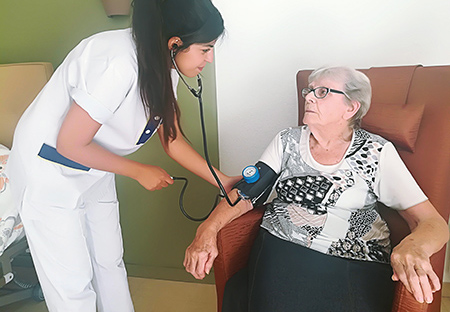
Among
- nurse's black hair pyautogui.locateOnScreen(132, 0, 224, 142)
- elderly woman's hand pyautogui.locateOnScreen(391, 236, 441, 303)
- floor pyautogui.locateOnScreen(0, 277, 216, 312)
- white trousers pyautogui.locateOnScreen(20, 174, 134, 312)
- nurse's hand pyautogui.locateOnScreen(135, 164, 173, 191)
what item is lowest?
floor pyautogui.locateOnScreen(0, 277, 216, 312)

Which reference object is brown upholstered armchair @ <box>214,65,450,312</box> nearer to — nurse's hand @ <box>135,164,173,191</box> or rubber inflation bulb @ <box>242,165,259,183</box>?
rubber inflation bulb @ <box>242,165,259,183</box>

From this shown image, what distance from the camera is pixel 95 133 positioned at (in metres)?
1.06

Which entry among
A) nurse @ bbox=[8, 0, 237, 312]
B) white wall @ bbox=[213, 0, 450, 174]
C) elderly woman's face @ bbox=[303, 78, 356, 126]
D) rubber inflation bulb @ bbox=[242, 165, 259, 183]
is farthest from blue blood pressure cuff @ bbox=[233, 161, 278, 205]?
white wall @ bbox=[213, 0, 450, 174]

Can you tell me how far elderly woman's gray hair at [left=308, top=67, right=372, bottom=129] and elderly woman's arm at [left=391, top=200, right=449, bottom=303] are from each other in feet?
1.22

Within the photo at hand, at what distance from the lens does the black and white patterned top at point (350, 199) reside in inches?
47.9

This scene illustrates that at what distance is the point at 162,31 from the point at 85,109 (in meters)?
0.29

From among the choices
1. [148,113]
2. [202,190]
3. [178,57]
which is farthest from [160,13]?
[202,190]

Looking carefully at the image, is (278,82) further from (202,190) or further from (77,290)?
(77,290)

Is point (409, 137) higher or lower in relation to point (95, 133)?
lower

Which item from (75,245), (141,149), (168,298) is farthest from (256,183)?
(168,298)

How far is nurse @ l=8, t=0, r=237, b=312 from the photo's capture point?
1012mm

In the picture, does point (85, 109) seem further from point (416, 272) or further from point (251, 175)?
point (416, 272)

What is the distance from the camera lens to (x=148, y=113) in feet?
3.85

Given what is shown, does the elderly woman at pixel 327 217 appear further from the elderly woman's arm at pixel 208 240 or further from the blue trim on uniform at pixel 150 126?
the blue trim on uniform at pixel 150 126
